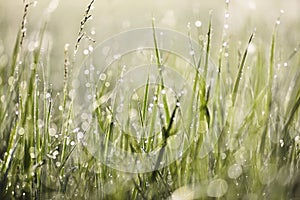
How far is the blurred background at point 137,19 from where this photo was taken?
3.33 m

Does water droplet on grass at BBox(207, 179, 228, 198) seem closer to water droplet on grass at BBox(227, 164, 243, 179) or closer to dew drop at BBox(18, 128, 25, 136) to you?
water droplet on grass at BBox(227, 164, 243, 179)

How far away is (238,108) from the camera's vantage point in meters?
1.80

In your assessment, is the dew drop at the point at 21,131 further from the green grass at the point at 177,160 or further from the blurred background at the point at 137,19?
the blurred background at the point at 137,19

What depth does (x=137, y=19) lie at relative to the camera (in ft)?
15.2

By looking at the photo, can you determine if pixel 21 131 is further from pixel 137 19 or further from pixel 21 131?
pixel 137 19

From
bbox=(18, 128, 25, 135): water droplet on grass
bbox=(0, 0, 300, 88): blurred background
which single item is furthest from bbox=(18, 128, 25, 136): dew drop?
bbox=(0, 0, 300, 88): blurred background

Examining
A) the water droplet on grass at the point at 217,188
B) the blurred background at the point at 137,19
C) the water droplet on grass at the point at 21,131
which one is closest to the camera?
the water droplet on grass at the point at 217,188

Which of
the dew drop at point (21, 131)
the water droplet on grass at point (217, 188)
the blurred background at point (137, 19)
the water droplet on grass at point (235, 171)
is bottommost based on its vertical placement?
the water droplet on grass at point (217, 188)

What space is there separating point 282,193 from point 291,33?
7.10ft

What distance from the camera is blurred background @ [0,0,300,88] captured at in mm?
3328

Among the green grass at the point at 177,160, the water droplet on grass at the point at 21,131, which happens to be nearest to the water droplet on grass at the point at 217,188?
the green grass at the point at 177,160

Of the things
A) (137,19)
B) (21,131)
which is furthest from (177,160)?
(137,19)

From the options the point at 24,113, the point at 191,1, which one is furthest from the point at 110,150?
the point at 191,1

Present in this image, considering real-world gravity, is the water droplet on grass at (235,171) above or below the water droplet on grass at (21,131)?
below
